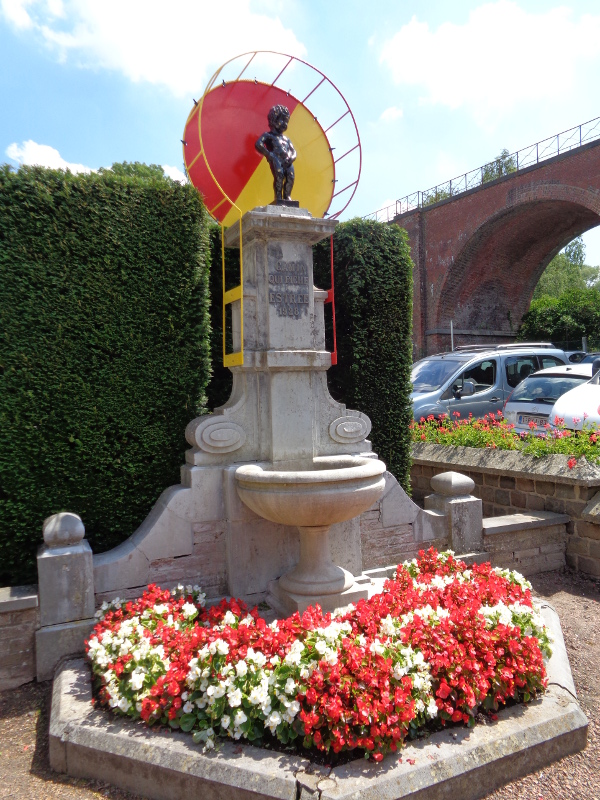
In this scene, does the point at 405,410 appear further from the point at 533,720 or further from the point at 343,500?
the point at 533,720

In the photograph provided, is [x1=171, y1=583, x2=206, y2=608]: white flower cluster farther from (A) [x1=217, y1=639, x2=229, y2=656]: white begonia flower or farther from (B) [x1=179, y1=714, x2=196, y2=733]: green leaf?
(B) [x1=179, y1=714, x2=196, y2=733]: green leaf

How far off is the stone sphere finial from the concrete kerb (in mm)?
948

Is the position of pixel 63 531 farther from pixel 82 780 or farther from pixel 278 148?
pixel 278 148

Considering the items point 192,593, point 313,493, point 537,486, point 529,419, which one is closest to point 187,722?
point 192,593

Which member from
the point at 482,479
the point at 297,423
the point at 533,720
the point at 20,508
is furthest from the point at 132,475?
the point at 482,479

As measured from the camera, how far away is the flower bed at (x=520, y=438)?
588 cm

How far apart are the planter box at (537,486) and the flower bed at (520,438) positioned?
0.36ft

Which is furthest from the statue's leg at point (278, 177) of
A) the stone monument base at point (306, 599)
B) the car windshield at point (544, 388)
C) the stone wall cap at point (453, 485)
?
the car windshield at point (544, 388)

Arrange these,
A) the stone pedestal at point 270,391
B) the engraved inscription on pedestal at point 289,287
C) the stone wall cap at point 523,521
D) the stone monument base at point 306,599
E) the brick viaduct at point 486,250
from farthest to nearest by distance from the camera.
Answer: the brick viaduct at point 486,250 < the stone wall cap at point 523,521 < the engraved inscription on pedestal at point 289,287 < the stone pedestal at point 270,391 < the stone monument base at point 306,599

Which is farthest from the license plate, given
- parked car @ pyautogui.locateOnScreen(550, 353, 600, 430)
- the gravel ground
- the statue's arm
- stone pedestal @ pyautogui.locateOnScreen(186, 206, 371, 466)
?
the statue's arm

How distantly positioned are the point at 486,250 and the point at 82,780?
22.0 m

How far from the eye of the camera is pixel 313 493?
360 cm

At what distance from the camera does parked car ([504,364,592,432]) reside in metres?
8.74

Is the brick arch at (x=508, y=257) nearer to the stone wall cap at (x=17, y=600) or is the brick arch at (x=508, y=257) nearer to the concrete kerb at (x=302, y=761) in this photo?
the concrete kerb at (x=302, y=761)
